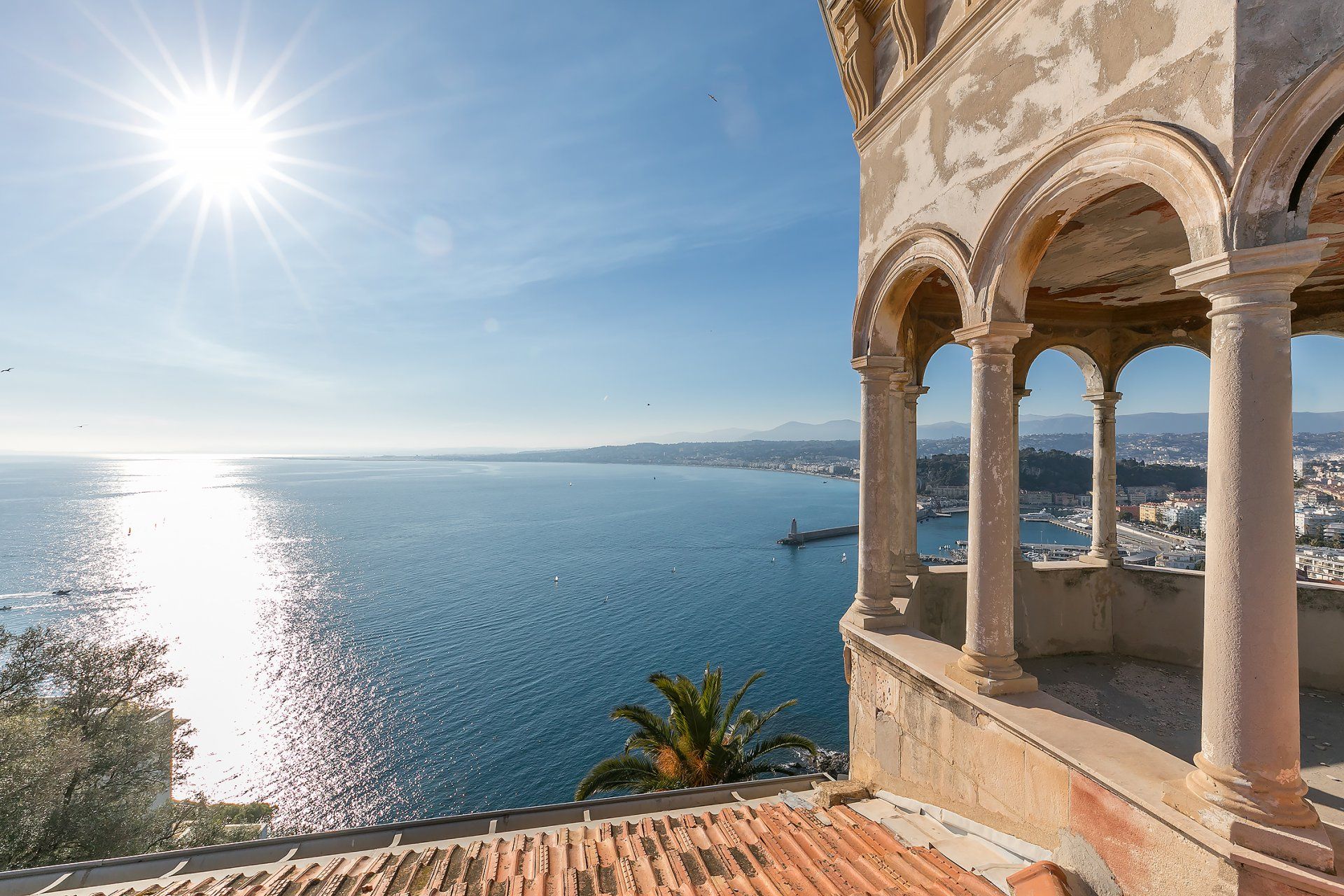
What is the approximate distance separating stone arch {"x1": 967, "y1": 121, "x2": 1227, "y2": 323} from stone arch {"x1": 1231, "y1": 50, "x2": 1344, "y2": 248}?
4.5 inches

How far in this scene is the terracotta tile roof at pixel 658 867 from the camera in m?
4.55

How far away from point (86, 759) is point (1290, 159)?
98.7 ft

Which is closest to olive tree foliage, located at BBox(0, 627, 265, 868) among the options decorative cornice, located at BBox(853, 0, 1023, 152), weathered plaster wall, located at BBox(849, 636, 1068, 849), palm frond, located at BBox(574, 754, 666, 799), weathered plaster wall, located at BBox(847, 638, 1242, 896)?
palm frond, located at BBox(574, 754, 666, 799)

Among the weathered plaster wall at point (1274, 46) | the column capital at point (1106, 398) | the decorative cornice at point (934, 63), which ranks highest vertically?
the decorative cornice at point (934, 63)

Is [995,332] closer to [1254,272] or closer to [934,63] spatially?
[1254,272]

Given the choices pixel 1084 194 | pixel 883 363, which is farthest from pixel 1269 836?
pixel 883 363

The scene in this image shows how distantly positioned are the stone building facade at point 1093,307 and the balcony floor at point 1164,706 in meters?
0.60

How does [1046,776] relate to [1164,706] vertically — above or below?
above

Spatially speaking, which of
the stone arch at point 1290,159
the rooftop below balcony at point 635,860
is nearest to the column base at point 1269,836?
the rooftop below balcony at point 635,860

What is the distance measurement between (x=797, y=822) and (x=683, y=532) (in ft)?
336

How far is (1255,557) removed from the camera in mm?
3479

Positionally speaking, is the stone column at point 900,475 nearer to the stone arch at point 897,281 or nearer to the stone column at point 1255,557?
the stone arch at point 897,281

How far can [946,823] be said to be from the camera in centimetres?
570

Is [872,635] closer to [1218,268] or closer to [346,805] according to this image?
[1218,268]
